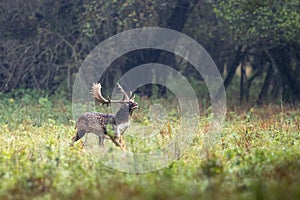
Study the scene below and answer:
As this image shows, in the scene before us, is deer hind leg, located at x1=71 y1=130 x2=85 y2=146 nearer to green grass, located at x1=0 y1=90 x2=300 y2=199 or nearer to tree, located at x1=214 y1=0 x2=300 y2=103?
green grass, located at x1=0 y1=90 x2=300 y2=199

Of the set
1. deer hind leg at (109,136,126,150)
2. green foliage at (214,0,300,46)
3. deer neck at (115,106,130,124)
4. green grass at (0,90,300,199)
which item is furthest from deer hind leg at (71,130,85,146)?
green foliage at (214,0,300,46)

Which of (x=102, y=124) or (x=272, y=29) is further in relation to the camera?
(x=272, y=29)

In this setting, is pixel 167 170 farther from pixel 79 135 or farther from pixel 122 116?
pixel 79 135

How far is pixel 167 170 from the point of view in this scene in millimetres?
9164

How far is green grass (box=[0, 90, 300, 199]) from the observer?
7352mm

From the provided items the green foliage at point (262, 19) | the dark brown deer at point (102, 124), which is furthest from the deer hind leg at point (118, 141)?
the green foliage at point (262, 19)

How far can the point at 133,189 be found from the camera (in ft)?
24.8

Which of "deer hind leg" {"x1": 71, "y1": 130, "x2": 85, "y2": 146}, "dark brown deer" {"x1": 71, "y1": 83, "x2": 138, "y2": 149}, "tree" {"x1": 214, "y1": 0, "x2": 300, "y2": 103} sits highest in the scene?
"tree" {"x1": 214, "y1": 0, "x2": 300, "y2": 103}

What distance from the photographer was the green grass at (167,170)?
735cm

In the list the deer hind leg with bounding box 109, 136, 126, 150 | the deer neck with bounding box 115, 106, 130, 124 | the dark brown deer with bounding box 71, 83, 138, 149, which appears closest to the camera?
the deer hind leg with bounding box 109, 136, 126, 150

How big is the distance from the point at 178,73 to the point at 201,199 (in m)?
20.3

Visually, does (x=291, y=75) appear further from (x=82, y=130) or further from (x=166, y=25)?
(x=82, y=130)

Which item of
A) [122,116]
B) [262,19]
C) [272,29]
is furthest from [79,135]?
[272,29]

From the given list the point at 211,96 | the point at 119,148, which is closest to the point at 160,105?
the point at 211,96
